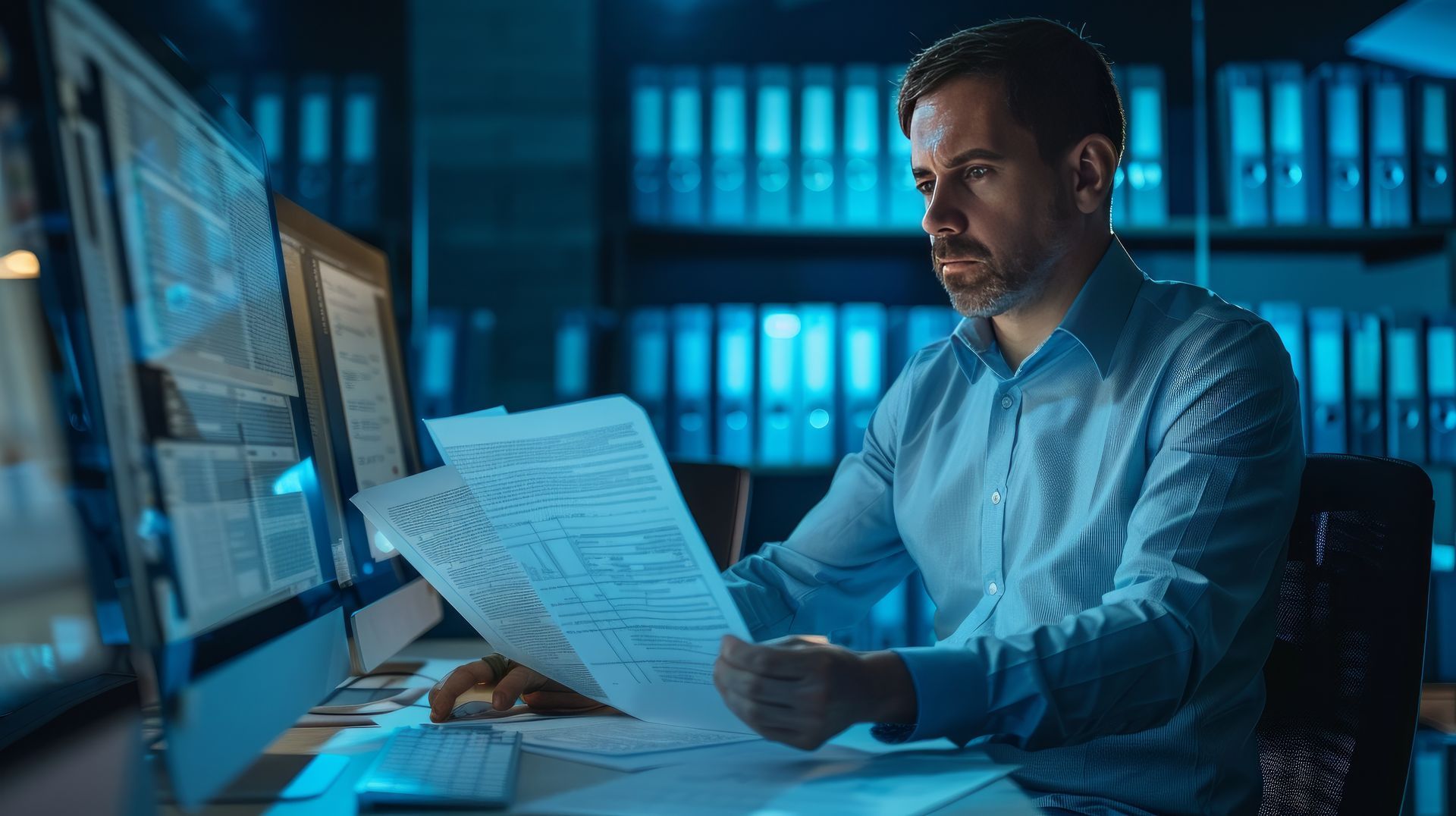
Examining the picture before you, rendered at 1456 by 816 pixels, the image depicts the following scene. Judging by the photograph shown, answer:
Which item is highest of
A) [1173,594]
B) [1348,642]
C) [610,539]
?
[610,539]

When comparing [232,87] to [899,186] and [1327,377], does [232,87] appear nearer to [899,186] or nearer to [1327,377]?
[899,186]

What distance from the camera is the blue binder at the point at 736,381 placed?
2123 millimetres

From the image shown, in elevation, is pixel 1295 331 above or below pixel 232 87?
below

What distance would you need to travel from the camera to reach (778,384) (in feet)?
7.00

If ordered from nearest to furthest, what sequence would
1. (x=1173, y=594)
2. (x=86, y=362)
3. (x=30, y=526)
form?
1. (x=86, y=362)
2. (x=1173, y=594)
3. (x=30, y=526)

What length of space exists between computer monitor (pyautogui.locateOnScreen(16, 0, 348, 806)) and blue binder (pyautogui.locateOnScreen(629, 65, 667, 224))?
1.47 m

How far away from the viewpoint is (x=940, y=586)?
1118mm

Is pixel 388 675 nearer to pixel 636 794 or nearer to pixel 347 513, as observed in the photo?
pixel 347 513

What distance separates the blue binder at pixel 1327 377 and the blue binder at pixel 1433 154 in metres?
0.34

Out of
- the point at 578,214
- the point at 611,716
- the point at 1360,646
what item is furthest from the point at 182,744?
the point at 578,214

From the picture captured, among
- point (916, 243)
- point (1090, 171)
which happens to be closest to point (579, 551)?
point (1090, 171)

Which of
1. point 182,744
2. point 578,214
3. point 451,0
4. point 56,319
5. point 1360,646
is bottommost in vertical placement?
point 1360,646

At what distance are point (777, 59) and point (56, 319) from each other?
7.04ft

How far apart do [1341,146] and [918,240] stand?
35.1 inches
